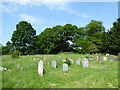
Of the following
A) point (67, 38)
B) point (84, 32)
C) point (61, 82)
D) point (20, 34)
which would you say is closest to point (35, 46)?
point (20, 34)

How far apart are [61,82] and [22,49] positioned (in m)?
40.7

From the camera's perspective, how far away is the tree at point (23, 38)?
47750mm

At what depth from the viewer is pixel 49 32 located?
55.4 meters

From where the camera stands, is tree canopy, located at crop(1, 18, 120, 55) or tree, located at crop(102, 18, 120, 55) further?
tree canopy, located at crop(1, 18, 120, 55)

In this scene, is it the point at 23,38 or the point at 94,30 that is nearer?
the point at 23,38

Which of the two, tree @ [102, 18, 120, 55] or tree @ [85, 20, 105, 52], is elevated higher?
tree @ [85, 20, 105, 52]

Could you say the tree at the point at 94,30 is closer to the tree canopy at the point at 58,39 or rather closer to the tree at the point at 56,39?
the tree canopy at the point at 58,39

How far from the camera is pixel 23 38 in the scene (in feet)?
155

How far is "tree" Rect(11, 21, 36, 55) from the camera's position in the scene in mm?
47750

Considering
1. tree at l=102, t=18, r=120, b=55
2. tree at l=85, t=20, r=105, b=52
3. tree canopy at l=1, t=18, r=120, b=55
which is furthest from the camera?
tree at l=85, t=20, r=105, b=52

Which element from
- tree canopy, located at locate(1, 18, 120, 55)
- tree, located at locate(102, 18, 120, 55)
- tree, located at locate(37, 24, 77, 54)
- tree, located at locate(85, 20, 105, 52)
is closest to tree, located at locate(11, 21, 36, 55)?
tree canopy, located at locate(1, 18, 120, 55)

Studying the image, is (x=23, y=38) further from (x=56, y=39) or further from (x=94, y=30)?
(x=94, y=30)

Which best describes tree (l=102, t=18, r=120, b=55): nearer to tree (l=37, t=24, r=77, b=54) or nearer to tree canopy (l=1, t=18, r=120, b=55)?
tree canopy (l=1, t=18, r=120, b=55)

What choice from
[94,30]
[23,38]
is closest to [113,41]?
[94,30]
